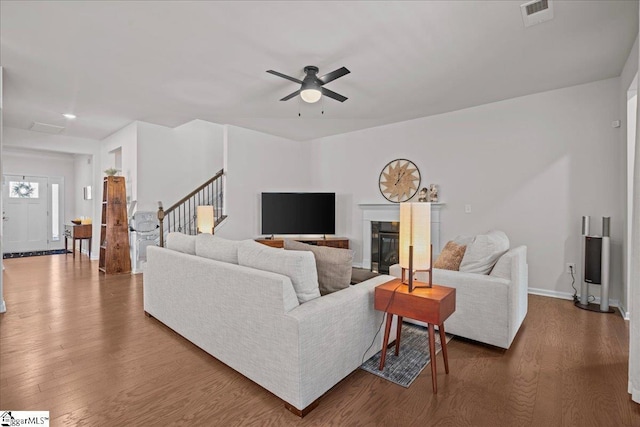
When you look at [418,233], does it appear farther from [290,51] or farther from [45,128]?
Answer: [45,128]

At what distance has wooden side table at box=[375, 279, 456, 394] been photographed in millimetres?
1918

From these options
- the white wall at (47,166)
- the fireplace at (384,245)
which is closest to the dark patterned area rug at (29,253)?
the white wall at (47,166)

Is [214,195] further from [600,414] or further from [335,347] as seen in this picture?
[600,414]

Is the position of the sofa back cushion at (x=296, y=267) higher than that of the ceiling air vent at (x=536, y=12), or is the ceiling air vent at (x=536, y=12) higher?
the ceiling air vent at (x=536, y=12)

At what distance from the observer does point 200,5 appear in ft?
7.58

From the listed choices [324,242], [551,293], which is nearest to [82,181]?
[324,242]

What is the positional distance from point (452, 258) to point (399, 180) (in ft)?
9.00

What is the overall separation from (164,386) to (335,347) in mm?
1150

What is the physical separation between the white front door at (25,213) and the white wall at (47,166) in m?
0.20

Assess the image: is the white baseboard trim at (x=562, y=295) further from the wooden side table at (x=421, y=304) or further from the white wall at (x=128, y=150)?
the white wall at (x=128, y=150)

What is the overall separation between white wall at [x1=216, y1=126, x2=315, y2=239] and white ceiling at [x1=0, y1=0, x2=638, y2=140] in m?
1.21

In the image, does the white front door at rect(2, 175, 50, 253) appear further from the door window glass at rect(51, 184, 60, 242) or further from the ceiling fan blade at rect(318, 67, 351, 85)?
the ceiling fan blade at rect(318, 67, 351, 85)

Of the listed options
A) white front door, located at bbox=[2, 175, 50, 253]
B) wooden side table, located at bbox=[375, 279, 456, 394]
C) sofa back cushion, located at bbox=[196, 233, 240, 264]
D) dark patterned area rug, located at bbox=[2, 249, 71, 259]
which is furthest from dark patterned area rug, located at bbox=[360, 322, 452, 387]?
white front door, located at bbox=[2, 175, 50, 253]

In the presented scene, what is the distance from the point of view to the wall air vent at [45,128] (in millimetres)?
5629
